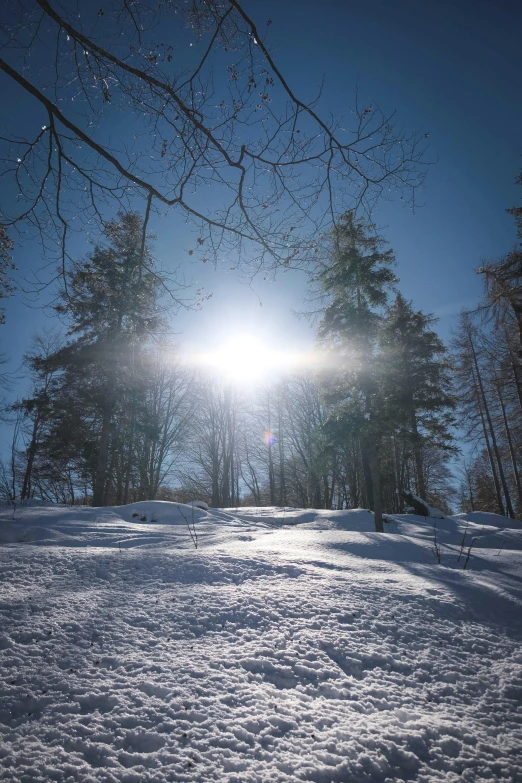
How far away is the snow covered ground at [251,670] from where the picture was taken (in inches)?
47.5

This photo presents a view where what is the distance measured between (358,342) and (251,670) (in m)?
9.62

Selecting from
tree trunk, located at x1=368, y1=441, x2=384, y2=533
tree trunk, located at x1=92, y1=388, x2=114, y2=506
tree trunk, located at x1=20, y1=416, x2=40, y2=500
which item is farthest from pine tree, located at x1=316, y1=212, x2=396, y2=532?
tree trunk, located at x1=20, y1=416, x2=40, y2=500

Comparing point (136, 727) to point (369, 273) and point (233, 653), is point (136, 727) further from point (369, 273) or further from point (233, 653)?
point (369, 273)

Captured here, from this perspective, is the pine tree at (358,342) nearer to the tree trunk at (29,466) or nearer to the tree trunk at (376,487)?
the tree trunk at (376,487)

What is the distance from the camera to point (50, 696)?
4.76 feet

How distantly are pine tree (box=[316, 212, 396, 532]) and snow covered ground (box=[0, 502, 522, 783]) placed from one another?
640cm

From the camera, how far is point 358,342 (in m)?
10.3

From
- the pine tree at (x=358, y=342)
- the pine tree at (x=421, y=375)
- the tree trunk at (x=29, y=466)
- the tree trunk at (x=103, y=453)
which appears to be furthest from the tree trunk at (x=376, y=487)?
the tree trunk at (x=29, y=466)

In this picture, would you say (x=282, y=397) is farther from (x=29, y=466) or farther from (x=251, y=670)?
(x=251, y=670)

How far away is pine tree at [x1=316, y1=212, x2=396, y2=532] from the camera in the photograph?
9727mm

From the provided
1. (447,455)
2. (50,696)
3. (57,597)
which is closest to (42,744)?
(50,696)

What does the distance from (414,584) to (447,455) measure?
15315 mm

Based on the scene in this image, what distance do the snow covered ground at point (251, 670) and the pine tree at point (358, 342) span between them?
6.40 meters

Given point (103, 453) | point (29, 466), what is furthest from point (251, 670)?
point (29, 466)
